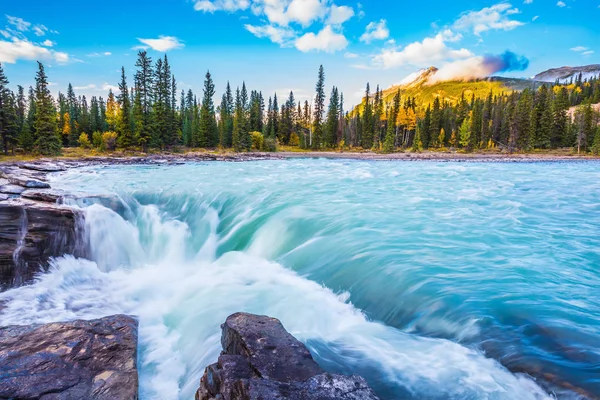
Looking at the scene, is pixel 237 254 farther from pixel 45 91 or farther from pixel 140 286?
pixel 45 91

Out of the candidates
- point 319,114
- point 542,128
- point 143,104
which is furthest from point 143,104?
point 542,128

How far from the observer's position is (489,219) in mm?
12789

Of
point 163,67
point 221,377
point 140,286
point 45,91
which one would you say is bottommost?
point 140,286

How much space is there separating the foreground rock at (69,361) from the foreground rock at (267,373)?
127cm

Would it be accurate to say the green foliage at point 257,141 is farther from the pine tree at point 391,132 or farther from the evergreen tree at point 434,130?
the evergreen tree at point 434,130

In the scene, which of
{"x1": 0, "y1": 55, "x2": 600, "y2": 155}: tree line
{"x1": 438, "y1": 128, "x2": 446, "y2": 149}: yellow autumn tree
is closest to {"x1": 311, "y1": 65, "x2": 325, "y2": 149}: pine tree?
{"x1": 0, "y1": 55, "x2": 600, "y2": 155}: tree line

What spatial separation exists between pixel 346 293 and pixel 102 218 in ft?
27.1

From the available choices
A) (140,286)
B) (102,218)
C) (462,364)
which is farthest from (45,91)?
(462,364)

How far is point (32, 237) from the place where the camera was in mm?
8211

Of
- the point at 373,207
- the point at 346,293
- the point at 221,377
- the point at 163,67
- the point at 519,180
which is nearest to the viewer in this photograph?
the point at 221,377

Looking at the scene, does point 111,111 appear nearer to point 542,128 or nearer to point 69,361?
point 69,361

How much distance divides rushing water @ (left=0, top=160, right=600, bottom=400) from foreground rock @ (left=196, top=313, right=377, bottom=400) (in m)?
1.24

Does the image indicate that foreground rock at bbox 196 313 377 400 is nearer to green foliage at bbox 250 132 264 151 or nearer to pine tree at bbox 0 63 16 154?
pine tree at bbox 0 63 16 154

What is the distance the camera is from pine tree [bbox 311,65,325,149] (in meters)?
76.4
